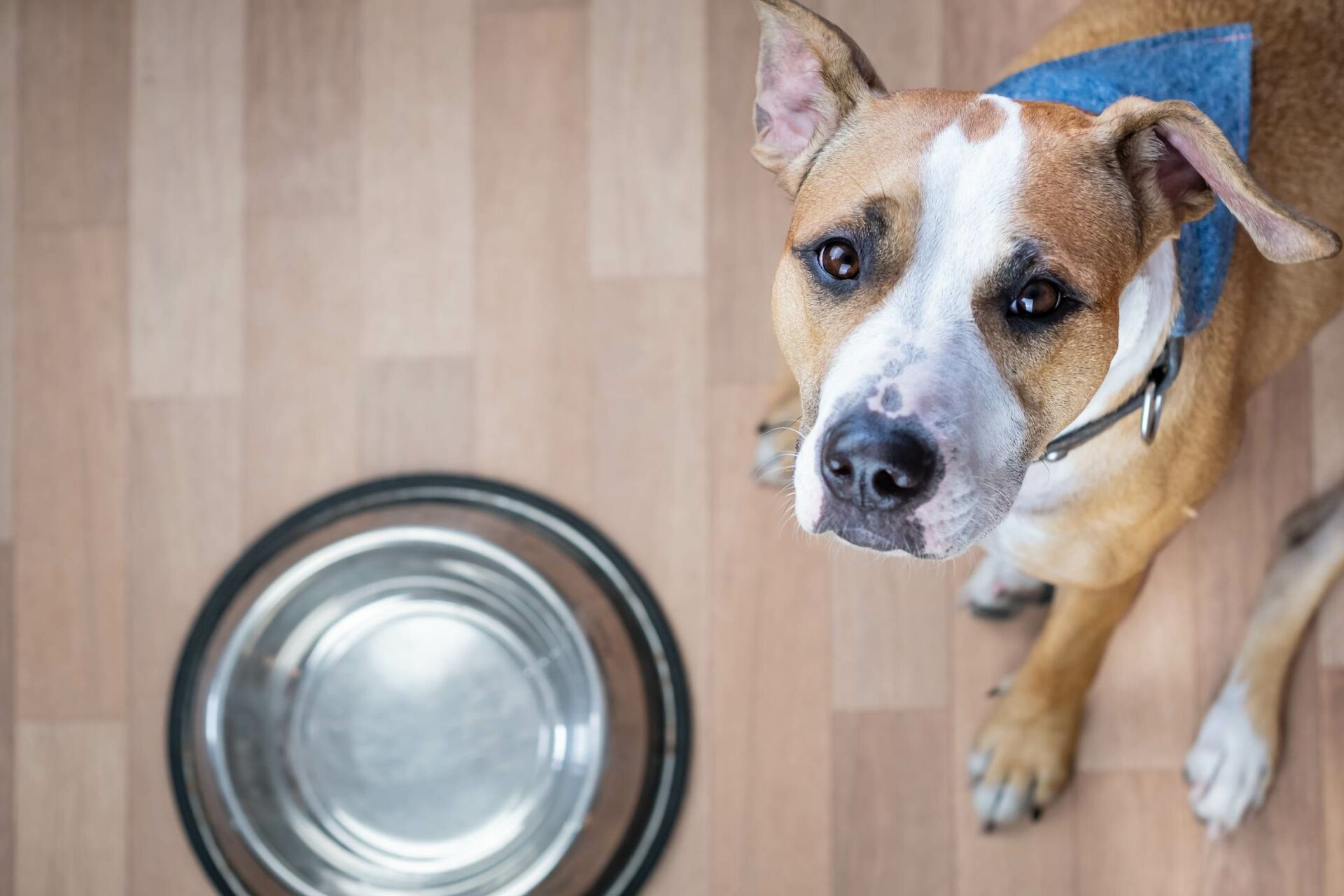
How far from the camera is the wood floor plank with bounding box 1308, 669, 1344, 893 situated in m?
1.80

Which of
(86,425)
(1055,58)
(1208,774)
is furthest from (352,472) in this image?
(1208,774)

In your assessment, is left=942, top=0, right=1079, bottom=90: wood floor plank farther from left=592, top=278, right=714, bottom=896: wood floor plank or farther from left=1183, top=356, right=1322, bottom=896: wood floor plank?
left=1183, top=356, right=1322, bottom=896: wood floor plank

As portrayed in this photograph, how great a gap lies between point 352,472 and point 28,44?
1037 mm

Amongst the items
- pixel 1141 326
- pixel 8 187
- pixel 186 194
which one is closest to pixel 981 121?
pixel 1141 326

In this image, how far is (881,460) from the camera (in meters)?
0.98

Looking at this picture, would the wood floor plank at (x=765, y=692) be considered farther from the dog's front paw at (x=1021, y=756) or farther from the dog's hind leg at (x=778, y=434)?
the dog's front paw at (x=1021, y=756)

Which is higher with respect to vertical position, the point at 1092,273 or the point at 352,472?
the point at 1092,273

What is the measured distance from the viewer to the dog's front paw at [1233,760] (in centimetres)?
175

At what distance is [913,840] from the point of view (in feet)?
6.12

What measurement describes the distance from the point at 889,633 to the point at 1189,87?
0.98 metres

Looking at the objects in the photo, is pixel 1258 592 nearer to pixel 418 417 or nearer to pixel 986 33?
pixel 986 33

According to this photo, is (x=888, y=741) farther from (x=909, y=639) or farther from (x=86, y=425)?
(x=86, y=425)

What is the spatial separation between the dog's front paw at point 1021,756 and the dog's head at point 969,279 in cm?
80

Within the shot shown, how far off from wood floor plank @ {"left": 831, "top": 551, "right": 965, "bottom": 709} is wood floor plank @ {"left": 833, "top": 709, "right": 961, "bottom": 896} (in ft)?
0.12
